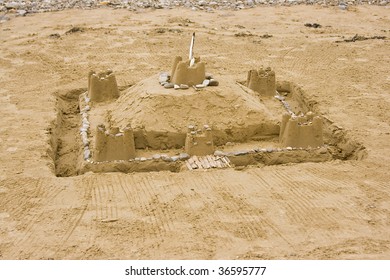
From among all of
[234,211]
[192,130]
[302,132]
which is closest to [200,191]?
[234,211]

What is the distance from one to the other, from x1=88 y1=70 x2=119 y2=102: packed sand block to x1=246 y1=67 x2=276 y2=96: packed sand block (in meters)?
2.00

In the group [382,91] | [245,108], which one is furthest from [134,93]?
[382,91]

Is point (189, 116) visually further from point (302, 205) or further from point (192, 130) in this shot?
point (302, 205)

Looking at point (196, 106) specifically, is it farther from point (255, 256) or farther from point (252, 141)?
point (255, 256)

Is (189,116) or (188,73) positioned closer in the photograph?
(189,116)

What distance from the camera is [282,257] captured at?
12.7 feet

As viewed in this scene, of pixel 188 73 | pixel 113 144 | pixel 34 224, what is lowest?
pixel 34 224

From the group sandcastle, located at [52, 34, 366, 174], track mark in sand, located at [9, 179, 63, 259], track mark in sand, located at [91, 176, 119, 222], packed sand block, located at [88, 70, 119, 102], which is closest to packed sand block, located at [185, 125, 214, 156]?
sandcastle, located at [52, 34, 366, 174]

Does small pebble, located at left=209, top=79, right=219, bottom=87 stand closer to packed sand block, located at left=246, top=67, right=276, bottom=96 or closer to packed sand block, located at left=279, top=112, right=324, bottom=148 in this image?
packed sand block, located at left=279, top=112, right=324, bottom=148

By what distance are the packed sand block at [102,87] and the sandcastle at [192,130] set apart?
47 centimetres

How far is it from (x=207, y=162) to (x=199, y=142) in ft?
0.86

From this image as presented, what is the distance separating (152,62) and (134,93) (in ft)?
8.48

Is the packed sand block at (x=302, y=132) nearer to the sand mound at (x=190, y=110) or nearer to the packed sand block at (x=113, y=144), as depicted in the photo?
the sand mound at (x=190, y=110)

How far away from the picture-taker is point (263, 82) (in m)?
7.45
